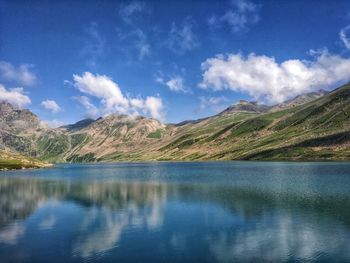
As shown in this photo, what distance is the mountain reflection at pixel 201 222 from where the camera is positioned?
151ft

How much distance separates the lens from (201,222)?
206 feet

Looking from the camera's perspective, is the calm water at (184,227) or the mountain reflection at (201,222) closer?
the calm water at (184,227)

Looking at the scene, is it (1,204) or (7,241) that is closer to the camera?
(7,241)

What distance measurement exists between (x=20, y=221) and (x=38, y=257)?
2833cm

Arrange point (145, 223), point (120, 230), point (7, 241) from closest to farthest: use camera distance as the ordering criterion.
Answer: point (7, 241) → point (120, 230) → point (145, 223)

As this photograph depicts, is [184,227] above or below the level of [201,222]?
below

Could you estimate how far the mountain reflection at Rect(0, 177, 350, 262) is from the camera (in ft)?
151

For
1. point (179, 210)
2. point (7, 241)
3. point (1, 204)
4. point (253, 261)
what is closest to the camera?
point (253, 261)

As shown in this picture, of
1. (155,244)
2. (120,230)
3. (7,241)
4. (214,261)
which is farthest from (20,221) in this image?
(214,261)

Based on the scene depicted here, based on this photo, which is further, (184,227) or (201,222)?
(201,222)

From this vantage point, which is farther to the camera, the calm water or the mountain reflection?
the mountain reflection

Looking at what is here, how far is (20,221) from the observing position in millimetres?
69062

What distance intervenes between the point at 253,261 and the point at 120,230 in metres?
25.2

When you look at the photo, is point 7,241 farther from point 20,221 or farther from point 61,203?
point 61,203
